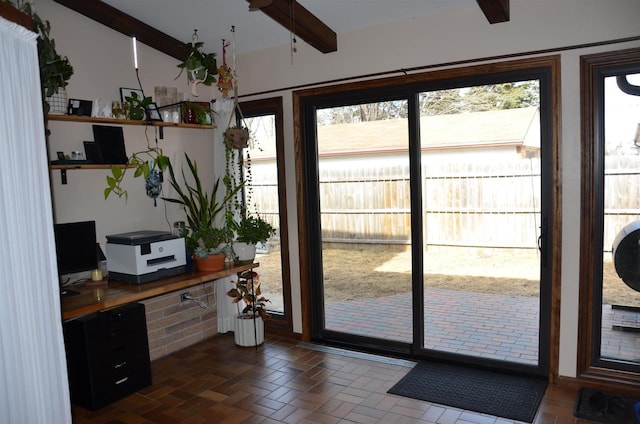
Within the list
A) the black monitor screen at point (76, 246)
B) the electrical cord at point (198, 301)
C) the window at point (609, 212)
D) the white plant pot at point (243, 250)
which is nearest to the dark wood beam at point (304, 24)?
the white plant pot at point (243, 250)

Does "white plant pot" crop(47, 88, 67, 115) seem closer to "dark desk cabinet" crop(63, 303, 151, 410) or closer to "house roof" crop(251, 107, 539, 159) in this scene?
"dark desk cabinet" crop(63, 303, 151, 410)

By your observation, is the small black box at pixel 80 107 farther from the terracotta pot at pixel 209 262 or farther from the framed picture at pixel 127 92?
the terracotta pot at pixel 209 262

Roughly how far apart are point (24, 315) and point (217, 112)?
8.82 ft

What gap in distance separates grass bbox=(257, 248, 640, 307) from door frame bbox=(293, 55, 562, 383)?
23 centimetres

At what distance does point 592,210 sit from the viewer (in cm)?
315

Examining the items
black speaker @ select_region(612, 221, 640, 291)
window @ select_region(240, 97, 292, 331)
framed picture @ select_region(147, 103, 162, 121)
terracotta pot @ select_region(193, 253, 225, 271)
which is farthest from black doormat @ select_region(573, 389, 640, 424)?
framed picture @ select_region(147, 103, 162, 121)

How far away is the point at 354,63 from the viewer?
3900 millimetres

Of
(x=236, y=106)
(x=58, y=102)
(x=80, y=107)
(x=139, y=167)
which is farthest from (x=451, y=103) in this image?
(x=58, y=102)

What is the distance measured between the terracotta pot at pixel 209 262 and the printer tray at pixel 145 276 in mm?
156

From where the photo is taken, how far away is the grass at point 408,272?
13.3 ft

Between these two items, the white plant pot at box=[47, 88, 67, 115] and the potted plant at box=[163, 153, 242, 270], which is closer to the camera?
the white plant pot at box=[47, 88, 67, 115]

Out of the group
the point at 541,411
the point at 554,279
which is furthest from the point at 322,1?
the point at 541,411

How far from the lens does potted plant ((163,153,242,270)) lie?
3910 mm

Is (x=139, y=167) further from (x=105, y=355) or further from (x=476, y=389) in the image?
(x=476, y=389)
